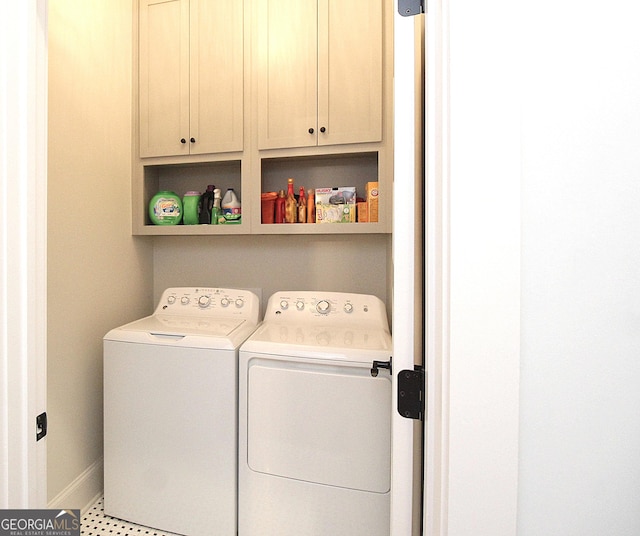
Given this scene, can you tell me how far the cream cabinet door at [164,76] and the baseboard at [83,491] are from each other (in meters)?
1.76

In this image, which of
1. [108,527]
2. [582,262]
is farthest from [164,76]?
[108,527]

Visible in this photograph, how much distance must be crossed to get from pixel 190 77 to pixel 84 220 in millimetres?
975

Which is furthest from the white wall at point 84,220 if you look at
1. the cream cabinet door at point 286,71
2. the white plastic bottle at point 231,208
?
the cream cabinet door at point 286,71

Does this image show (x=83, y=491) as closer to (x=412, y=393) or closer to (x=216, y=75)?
(x=412, y=393)

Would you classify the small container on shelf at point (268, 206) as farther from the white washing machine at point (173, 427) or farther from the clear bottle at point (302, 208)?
the white washing machine at point (173, 427)

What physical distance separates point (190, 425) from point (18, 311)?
39.8 inches

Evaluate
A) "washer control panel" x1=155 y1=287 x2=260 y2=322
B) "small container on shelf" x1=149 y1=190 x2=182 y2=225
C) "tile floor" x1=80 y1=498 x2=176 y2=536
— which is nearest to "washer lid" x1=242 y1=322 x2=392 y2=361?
"washer control panel" x1=155 y1=287 x2=260 y2=322

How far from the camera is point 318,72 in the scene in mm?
1749

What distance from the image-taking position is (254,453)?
143cm

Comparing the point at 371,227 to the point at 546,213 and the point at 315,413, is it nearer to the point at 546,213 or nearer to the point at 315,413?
the point at 315,413

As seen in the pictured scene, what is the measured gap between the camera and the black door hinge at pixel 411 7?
2.05 ft

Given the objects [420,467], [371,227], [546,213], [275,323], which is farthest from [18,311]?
[371,227]

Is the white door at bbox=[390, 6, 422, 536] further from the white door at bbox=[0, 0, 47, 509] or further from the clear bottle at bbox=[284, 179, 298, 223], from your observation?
the clear bottle at bbox=[284, 179, 298, 223]

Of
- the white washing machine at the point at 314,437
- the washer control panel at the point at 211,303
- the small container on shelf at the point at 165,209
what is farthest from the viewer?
the small container on shelf at the point at 165,209
